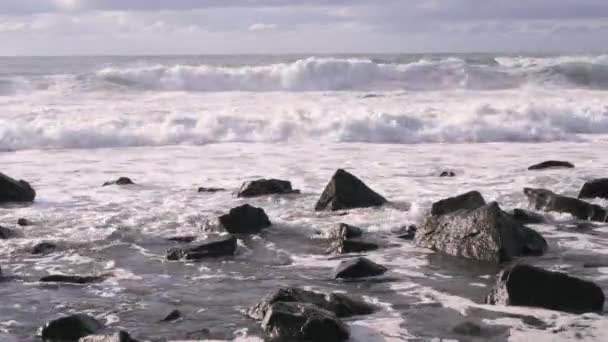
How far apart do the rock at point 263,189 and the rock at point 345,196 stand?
1.11 m

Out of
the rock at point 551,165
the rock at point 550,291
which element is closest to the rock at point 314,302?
the rock at point 550,291

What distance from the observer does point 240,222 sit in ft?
28.0

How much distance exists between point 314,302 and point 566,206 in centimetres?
444

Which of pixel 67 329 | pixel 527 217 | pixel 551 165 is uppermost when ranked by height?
pixel 551 165

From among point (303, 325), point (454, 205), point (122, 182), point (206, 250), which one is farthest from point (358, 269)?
point (122, 182)

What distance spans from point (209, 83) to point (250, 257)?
24.8 metres

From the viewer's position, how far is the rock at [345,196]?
9.55 metres

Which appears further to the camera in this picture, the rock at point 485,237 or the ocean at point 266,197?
the rock at point 485,237

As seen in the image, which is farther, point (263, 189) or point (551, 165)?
point (551, 165)

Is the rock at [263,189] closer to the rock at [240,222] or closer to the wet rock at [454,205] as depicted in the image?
the rock at [240,222]

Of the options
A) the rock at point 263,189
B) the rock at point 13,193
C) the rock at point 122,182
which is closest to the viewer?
the rock at point 13,193

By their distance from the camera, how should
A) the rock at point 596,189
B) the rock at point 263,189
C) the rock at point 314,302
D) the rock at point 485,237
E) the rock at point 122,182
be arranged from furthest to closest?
the rock at point 122,182, the rock at point 263,189, the rock at point 596,189, the rock at point 485,237, the rock at point 314,302

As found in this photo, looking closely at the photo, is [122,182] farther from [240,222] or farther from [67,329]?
[67,329]

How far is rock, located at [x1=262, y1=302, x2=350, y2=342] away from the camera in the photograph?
505cm
